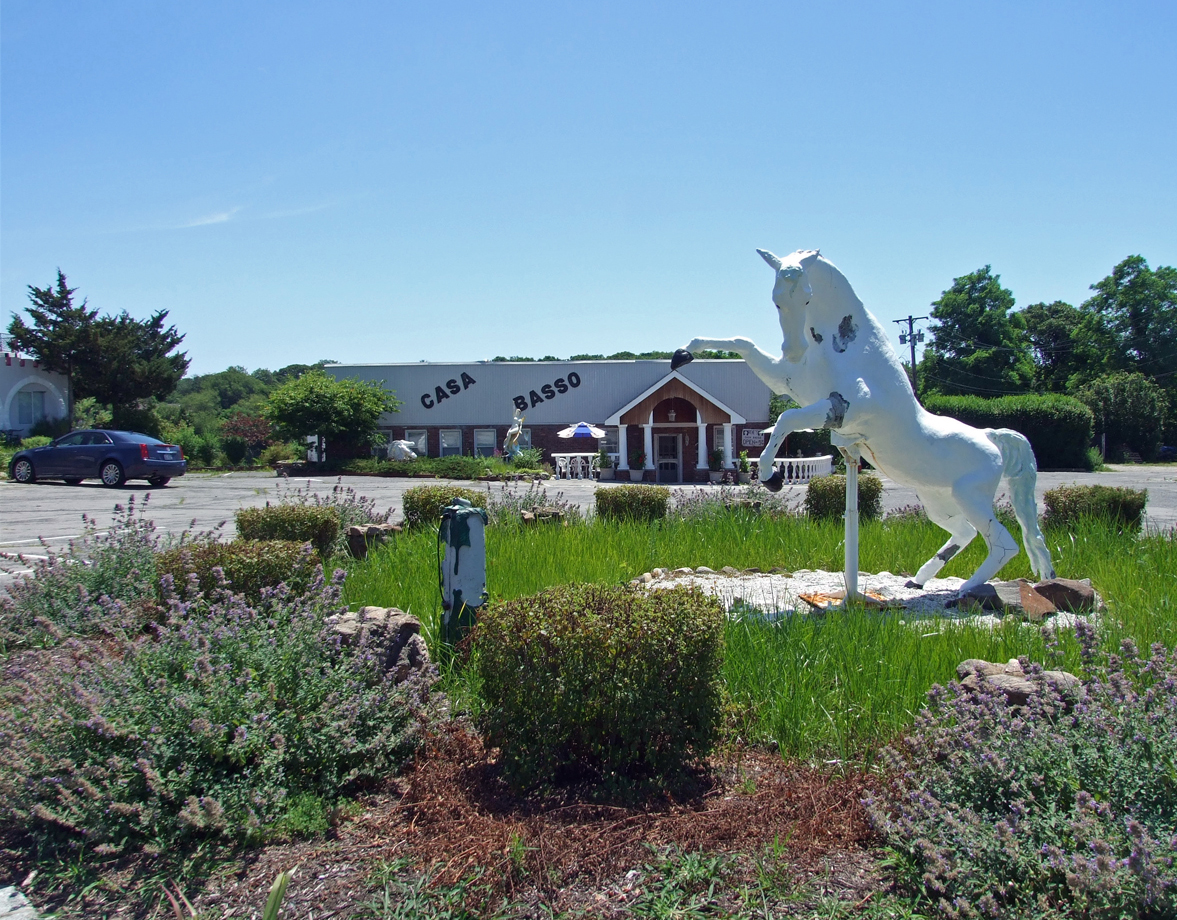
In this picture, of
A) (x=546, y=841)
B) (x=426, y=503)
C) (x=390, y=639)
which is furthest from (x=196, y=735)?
(x=426, y=503)

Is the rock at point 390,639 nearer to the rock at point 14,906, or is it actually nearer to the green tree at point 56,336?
the rock at point 14,906

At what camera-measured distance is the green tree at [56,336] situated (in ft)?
116

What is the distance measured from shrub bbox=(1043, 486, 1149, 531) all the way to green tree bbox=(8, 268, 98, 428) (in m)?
37.3

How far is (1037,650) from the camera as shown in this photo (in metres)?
4.24

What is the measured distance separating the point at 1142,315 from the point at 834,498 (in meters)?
57.5

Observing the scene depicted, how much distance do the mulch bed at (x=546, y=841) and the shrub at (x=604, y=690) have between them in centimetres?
18

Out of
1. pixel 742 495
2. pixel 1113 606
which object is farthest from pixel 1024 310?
pixel 1113 606

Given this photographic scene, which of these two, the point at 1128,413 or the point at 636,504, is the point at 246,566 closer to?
the point at 636,504

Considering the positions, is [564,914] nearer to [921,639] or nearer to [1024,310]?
[921,639]

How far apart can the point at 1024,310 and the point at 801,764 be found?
2936 inches

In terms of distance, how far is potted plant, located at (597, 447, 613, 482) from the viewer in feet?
101

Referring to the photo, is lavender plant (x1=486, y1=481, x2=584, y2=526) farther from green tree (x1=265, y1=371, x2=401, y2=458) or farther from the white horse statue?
green tree (x1=265, y1=371, x2=401, y2=458)

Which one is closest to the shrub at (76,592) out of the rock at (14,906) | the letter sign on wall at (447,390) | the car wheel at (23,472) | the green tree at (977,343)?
the rock at (14,906)

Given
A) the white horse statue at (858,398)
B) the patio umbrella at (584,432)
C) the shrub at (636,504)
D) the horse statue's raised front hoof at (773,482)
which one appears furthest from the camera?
the patio umbrella at (584,432)
